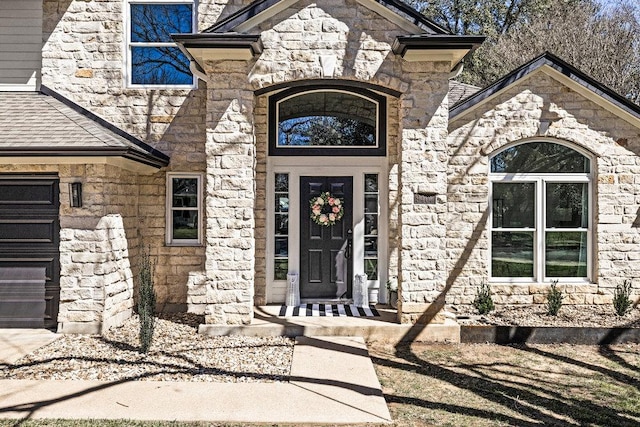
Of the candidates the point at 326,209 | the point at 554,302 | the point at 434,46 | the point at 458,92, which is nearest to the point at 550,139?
the point at 458,92

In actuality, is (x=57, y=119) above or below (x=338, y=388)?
above

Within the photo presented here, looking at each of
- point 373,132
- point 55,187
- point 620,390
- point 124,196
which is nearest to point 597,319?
point 620,390

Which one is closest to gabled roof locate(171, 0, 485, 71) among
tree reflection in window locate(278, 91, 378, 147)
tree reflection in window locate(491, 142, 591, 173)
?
tree reflection in window locate(278, 91, 378, 147)

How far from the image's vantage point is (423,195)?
737 centimetres

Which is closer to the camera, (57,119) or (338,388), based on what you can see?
(338,388)

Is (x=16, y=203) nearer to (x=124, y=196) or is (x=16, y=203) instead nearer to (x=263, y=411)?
(x=124, y=196)

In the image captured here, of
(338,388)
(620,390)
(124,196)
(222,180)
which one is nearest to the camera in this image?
(338,388)

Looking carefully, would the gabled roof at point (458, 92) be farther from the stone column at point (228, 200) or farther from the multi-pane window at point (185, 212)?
the multi-pane window at point (185, 212)

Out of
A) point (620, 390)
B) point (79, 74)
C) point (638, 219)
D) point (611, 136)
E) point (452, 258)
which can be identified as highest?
point (79, 74)

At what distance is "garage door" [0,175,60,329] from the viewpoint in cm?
733

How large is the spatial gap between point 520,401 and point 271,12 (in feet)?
19.4

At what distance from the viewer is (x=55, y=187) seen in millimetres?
7320

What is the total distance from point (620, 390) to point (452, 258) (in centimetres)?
365

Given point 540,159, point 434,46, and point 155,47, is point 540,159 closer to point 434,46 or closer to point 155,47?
point 434,46
